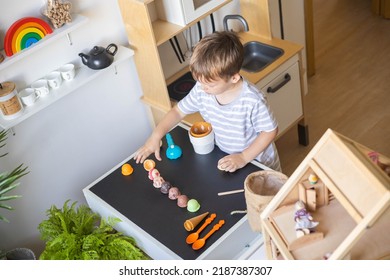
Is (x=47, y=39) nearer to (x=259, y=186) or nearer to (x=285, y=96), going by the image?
(x=259, y=186)

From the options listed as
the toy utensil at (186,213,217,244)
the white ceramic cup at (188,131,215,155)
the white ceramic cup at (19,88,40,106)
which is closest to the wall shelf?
the white ceramic cup at (19,88,40,106)

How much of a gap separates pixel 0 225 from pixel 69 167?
410 millimetres

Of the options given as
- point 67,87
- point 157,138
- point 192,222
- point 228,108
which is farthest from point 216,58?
point 67,87

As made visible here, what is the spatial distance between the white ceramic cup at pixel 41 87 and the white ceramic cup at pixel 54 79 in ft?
0.07

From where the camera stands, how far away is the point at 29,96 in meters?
2.37

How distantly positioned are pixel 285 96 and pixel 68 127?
3.74 ft

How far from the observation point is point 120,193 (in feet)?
7.59

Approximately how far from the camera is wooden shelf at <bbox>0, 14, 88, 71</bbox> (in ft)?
7.38

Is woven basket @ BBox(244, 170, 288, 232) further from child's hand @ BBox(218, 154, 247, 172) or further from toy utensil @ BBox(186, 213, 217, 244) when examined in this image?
child's hand @ BBox(218, 154, 247, 172)

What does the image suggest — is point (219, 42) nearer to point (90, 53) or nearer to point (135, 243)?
point (90, 53)

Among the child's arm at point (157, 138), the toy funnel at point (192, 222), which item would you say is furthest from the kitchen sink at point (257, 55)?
the toy funnel at point (192, 222)

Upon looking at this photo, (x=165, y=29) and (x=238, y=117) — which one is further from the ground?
(x=165, y=29)

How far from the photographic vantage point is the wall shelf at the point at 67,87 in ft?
7.64
